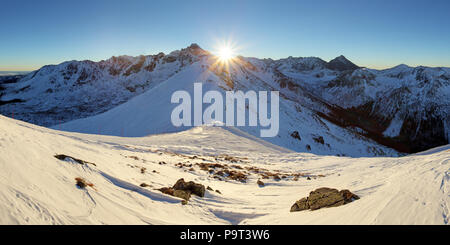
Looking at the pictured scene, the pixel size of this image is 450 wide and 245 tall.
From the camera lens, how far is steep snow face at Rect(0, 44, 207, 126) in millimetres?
146500

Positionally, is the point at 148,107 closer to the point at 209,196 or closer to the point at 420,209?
the point at 209,196

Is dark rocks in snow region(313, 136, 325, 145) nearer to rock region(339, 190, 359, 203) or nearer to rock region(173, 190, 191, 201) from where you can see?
rock region(339, 190, 359, 203)

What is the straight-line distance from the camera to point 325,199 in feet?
26.1

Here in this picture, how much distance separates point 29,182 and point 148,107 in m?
54.6

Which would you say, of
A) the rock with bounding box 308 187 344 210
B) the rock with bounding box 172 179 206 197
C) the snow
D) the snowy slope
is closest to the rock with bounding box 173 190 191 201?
the rock with bounding box 172 179 206 197

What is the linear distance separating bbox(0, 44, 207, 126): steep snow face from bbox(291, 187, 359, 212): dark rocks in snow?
155251 mm

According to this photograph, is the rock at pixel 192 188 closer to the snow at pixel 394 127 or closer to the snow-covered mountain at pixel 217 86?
the snow-covered mountain at pixel 217 86

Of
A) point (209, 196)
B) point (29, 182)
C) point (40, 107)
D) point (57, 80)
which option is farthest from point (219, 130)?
point (57, 80)

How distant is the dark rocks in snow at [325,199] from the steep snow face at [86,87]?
155 meters

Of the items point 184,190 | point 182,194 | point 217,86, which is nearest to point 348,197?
point 182,194

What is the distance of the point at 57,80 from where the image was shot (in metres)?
190

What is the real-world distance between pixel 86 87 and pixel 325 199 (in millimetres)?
211562

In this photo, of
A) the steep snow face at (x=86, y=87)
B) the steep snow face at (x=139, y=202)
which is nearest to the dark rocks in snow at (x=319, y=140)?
the steep snow face at (x=139, y=202)
